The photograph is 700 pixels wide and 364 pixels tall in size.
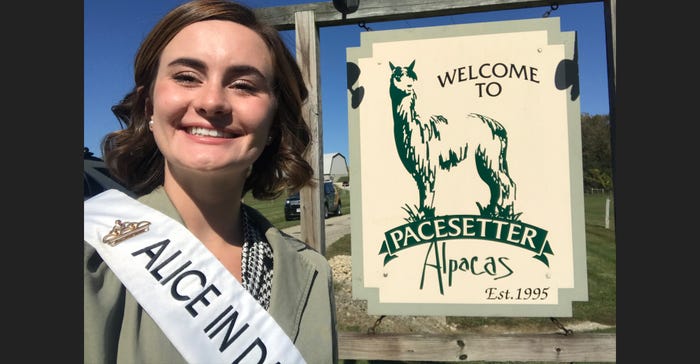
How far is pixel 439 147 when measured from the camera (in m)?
2.77

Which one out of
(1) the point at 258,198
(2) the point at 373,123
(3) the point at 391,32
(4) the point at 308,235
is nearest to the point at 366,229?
(4) the point at 308,235

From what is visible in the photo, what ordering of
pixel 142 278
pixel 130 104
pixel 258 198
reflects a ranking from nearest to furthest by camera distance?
1. pixel 142 278
2. pixel 130 104
3. pixel 258 198

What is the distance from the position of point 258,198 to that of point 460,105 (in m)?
1.38

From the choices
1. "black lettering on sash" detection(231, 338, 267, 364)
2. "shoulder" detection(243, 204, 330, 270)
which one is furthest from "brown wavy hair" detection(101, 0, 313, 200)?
"black lettering on sash" detection(231, 338, 267, 364)

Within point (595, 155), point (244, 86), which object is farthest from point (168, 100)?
point (595, 155)

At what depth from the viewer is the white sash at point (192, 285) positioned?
5.09 ft

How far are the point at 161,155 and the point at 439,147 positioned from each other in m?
1.63

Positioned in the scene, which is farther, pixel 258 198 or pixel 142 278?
pixel 258 198

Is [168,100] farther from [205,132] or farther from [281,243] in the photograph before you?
[281,243]

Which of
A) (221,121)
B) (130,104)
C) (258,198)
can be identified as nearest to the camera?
(221,121)

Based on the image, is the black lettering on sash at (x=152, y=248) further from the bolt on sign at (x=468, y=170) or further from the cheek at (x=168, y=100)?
the bolt on sign at (x=468, y=170)

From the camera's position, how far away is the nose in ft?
4.36

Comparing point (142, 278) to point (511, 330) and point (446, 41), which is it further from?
point (511, 330)

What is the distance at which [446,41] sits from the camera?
2779mm
